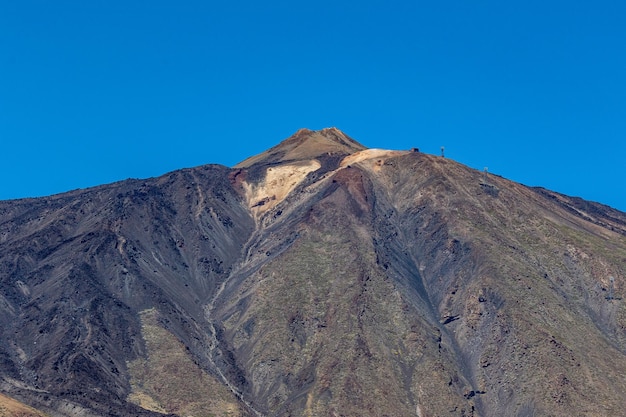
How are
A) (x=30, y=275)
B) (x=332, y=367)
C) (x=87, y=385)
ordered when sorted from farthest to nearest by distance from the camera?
(x=30, y=275) → (x=332, y=367) → (x=87, y=385)

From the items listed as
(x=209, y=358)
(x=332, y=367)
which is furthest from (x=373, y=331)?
(x=209, y=358)

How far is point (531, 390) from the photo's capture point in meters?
162

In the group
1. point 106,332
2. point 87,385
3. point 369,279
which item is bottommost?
point 87,385

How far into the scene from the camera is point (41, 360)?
160625 millimetres

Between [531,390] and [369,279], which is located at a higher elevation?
[369,279]

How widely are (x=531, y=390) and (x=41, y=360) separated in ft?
218

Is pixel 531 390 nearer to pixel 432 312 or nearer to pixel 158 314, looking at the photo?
pixel 432 312

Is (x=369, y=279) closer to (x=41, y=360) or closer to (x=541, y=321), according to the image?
(x=541, y=321)

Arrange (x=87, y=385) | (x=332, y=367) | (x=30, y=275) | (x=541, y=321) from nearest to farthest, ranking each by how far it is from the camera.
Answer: (x=87, y=385), (x=332, y=367), (x=541, y=321), (x=30, y=275)

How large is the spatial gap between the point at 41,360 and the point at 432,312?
61154 mm

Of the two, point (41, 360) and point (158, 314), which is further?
point (158, 314)

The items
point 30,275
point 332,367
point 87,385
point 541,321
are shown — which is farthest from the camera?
point 30,275

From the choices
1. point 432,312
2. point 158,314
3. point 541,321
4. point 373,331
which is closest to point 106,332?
point 158,314

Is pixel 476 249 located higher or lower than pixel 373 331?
higher
